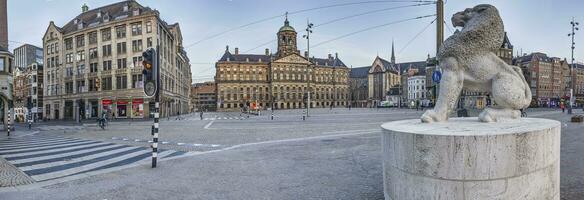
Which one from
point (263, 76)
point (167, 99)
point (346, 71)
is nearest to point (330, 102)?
point (346, 71)

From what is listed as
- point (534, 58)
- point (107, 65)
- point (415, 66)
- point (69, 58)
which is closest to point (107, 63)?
point (107, 65)

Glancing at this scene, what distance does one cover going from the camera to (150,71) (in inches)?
344

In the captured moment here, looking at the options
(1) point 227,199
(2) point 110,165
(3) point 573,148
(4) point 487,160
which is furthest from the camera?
(3) point 573,148

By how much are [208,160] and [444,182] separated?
21.9 ft

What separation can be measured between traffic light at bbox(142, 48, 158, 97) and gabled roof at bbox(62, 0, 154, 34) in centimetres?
4666

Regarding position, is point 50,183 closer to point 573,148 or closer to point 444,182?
point 444,182

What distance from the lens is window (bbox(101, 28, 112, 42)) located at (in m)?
52.3

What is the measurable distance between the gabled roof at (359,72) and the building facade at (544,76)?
71.5 meters

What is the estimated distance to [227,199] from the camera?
5.16 metres

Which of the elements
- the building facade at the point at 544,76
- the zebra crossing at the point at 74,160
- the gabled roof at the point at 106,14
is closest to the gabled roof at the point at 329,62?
the building facade at the point at 544,76

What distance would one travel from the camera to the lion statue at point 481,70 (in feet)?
16.5

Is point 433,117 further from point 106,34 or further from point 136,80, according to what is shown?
point 106,34

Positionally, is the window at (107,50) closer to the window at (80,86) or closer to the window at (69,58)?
the window at (80,86)

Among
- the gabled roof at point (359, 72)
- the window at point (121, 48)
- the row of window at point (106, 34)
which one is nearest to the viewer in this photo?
the row of window at point (106, 34)
